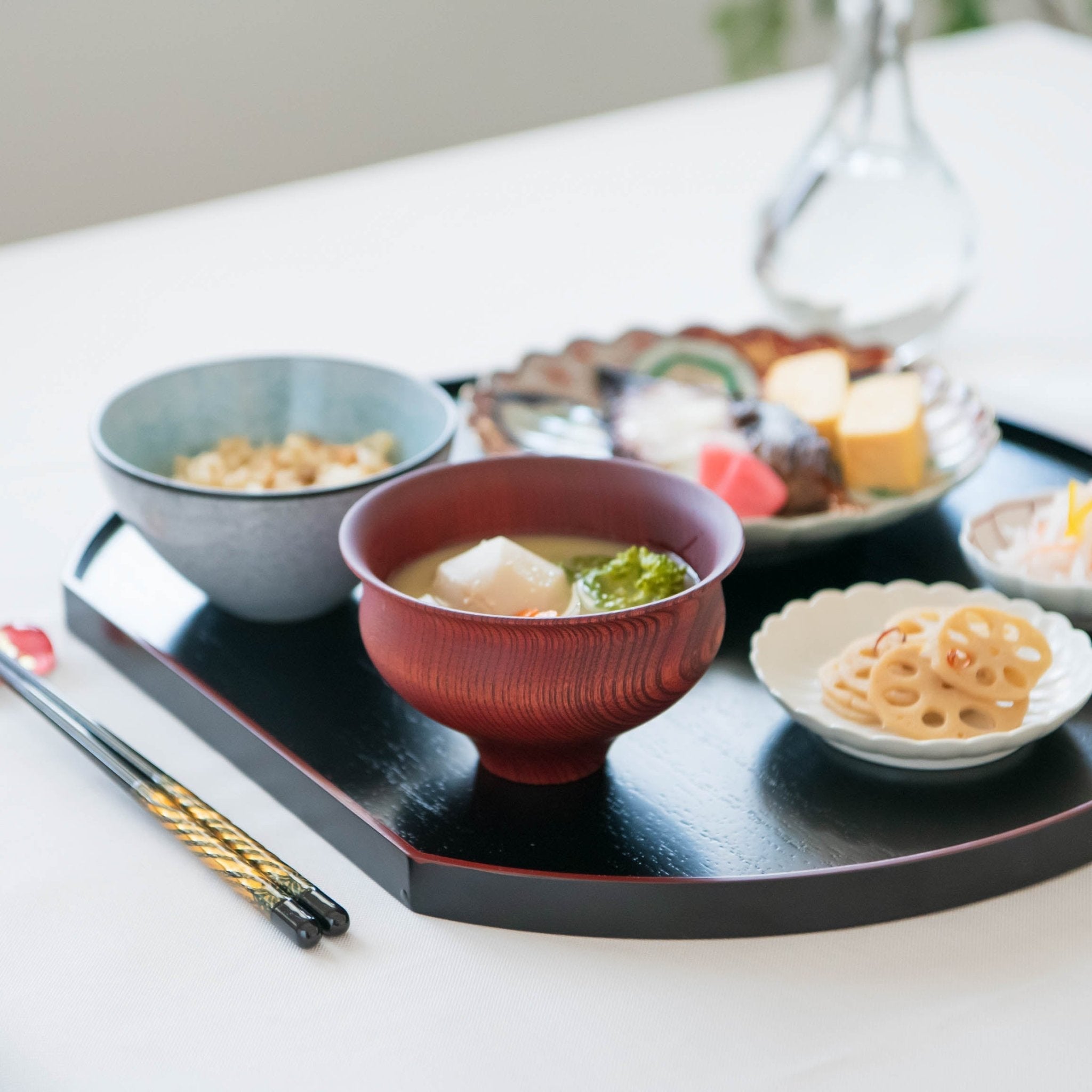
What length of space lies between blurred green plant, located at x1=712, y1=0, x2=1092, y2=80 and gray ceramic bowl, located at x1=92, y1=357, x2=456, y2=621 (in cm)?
333

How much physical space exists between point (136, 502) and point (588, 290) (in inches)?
42.9

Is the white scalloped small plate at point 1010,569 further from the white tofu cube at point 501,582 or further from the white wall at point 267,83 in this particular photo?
the white wall at point 267,83

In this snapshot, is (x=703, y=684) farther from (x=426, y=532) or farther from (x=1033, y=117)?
(x=1033, y=117)

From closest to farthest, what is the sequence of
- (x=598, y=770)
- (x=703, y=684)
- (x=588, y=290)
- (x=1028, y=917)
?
1. (x=1028, y=917)
2. (x=598, y=770)
3. (x=703, y=684)
4. (x=588, y=290)

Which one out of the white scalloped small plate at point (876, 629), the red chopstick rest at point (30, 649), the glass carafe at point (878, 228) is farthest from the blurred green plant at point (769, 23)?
the red chopstick rest at point (30, 649)

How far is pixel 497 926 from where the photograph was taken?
0.95 meters

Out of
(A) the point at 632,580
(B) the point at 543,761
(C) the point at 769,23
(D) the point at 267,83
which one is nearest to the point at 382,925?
(B) the point at 543,761

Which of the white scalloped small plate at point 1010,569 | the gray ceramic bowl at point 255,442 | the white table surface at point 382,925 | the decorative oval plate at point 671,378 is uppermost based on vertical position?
the gray ceramic bowl at point 255,442

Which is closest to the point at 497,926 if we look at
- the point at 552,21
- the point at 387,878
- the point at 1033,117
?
the point at 387,878

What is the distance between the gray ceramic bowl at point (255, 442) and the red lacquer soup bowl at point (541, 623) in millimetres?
94

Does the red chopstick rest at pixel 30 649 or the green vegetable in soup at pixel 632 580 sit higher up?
the green vegetable in soup at pixel 632 580

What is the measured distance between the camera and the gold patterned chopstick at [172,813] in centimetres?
93

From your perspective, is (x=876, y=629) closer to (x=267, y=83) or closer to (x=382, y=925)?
(x=382, y=925)

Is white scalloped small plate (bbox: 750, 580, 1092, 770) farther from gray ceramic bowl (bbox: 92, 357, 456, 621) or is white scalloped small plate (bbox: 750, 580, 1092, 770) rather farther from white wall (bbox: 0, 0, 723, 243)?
white wall (bbox: 0, 0, 723, 243)
